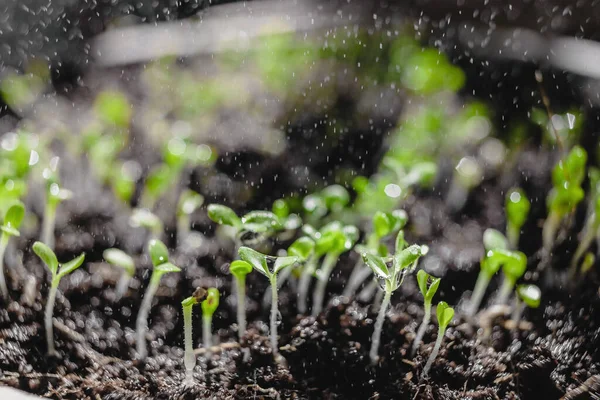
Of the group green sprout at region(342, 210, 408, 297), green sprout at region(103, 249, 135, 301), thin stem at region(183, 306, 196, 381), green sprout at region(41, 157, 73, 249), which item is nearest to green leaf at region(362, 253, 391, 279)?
green sprout at region(342, 210, 408, 297)

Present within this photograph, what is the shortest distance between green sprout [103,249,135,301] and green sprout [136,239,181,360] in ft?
0.13

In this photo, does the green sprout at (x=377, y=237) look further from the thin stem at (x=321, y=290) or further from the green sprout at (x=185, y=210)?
the green sprout at (x=185, y=210)

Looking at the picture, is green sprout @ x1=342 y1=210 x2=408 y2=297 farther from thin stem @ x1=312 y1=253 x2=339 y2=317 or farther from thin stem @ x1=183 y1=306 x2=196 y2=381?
thin stem @ x1=183 y1=306 x2=196 y2=381

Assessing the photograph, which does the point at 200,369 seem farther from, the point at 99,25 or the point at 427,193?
the point at 99,25

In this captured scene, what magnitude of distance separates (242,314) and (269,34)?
938mm

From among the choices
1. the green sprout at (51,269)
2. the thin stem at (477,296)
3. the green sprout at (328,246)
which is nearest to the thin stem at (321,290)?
the green sprout at (328,246)

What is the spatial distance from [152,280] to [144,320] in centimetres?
6

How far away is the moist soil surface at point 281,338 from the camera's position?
719 mm

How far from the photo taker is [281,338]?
0.81m

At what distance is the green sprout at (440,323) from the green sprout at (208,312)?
0.93ft

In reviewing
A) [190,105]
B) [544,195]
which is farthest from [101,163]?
[544,195]

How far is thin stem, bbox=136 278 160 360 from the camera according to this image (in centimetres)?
79

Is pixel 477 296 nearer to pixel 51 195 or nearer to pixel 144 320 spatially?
pixel 144 320

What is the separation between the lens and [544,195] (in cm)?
116
